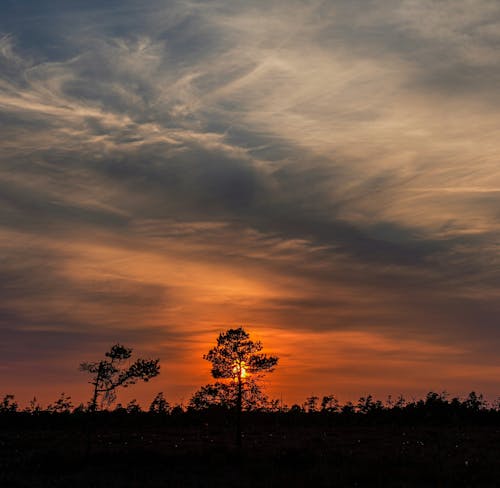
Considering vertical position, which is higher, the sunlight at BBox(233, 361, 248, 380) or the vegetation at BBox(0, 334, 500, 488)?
the sunlight at BBox(233, 361, 248, 380)

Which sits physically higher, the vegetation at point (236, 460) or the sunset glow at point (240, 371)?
the sunset glow at point (240, 371)

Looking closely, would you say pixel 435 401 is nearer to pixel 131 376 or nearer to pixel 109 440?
pixel 109 440

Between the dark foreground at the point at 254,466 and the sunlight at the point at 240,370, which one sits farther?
the sunlight at the point at 240,370

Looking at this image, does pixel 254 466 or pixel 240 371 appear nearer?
pixel 254 466

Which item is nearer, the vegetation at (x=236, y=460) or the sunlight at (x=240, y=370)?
the vegetation at (x=236, y=460)

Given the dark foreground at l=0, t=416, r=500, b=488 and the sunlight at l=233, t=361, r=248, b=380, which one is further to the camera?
the sunlight at l=233, t=361, r=248, b=380

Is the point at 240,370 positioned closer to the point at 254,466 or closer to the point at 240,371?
the point at 240,371

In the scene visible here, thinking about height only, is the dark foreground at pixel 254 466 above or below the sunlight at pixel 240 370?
below

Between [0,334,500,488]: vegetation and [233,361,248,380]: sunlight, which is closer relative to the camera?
[0,334,500,488]: vegetation

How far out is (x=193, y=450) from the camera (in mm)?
57250

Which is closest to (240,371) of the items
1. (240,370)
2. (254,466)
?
(240,370)

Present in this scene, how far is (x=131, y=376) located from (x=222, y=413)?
267 ft

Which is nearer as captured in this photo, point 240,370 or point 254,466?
point 254,466

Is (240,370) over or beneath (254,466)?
over
